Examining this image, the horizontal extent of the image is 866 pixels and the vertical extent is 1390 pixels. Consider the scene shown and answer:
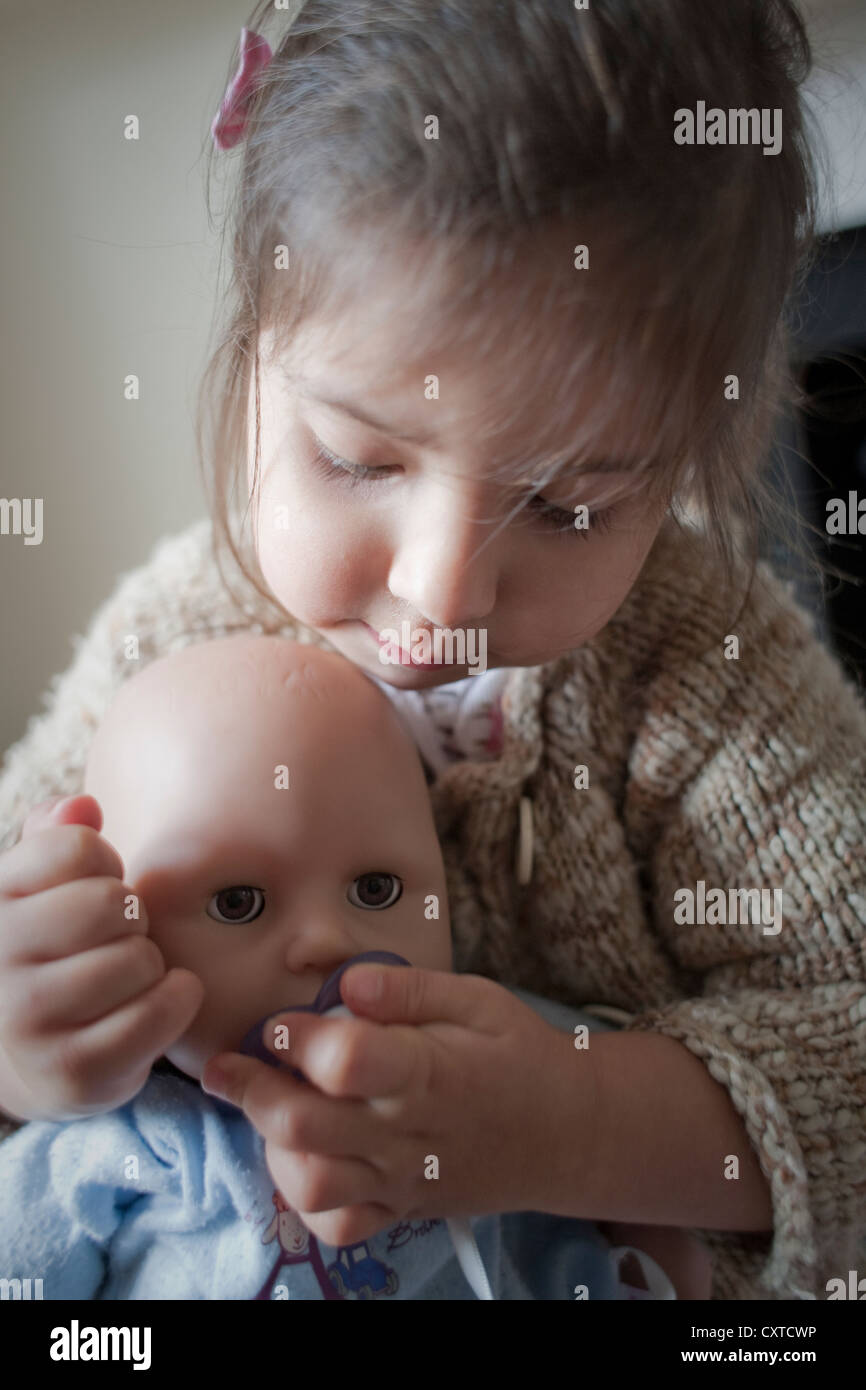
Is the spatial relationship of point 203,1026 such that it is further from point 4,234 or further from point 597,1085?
point 4,234

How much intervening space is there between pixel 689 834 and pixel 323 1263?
12.9 inches

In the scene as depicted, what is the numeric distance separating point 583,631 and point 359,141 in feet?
0.90

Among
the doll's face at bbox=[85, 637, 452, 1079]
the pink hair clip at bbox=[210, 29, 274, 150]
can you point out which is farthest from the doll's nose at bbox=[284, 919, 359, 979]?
the pink hair clip at bbox=[210, 29, 274, 150]

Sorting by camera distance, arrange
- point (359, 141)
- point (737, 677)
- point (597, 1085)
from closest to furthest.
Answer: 1. point (359, 141)
2. point (597, 1085)
3. point (737, 677)

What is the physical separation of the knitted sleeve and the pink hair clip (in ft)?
1.28

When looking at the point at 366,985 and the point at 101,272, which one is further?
the point at 101,272

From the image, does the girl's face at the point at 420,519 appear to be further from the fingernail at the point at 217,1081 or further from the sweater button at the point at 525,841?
the fingernail at the point at 217,1081

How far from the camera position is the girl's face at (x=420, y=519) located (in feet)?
1.69

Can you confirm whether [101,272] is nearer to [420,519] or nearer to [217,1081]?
[420,519]

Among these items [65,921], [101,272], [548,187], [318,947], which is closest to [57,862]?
[65,921]

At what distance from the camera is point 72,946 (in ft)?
1.71

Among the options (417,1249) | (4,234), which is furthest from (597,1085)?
(4,234)

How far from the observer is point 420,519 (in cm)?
54
